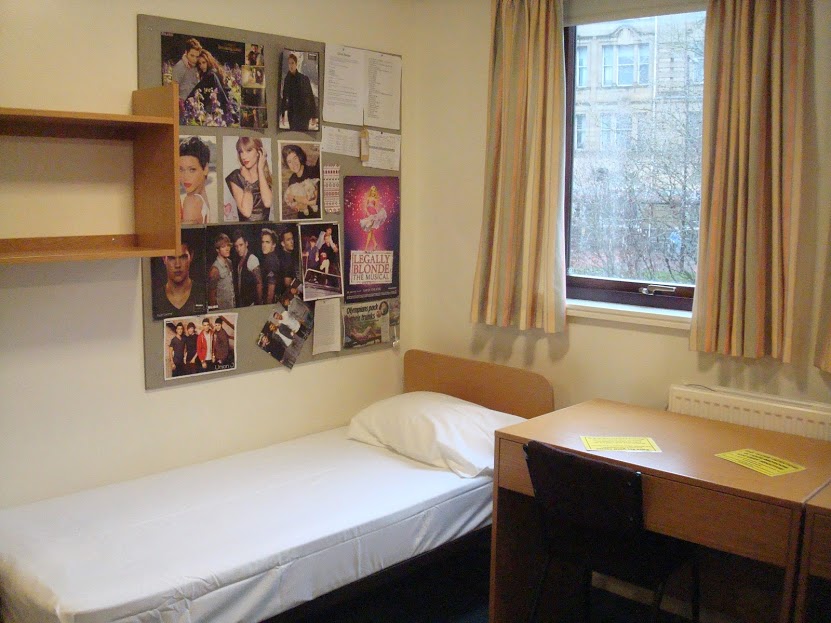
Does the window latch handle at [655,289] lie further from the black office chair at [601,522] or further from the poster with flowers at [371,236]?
the poster with flowers at [371,236]

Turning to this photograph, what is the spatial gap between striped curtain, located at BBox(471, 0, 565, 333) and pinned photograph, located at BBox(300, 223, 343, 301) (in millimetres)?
625

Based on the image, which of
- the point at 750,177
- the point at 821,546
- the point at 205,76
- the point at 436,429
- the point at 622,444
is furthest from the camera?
the point at 436,429

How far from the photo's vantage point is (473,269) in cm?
376

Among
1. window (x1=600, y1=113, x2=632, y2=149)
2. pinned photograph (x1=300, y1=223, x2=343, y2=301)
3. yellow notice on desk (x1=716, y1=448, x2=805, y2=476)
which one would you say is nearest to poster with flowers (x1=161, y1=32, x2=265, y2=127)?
pinned photograph (x1=300, y1=223, x2=343, y2=301)

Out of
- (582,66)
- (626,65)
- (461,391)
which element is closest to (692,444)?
(461,391)

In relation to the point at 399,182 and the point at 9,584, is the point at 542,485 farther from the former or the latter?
the point at 399,182

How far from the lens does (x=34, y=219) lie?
266 cm

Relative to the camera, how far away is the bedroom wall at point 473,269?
2.74 metres

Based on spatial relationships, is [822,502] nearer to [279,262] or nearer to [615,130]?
[615,130]

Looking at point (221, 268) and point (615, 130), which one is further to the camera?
point (615, 130)

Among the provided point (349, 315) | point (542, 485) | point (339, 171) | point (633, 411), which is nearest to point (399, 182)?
point (339, 171)

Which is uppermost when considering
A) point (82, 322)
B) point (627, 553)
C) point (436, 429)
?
point (82, 322)

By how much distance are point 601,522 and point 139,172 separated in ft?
6.38

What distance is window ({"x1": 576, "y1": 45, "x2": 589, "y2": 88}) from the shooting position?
3.40m
